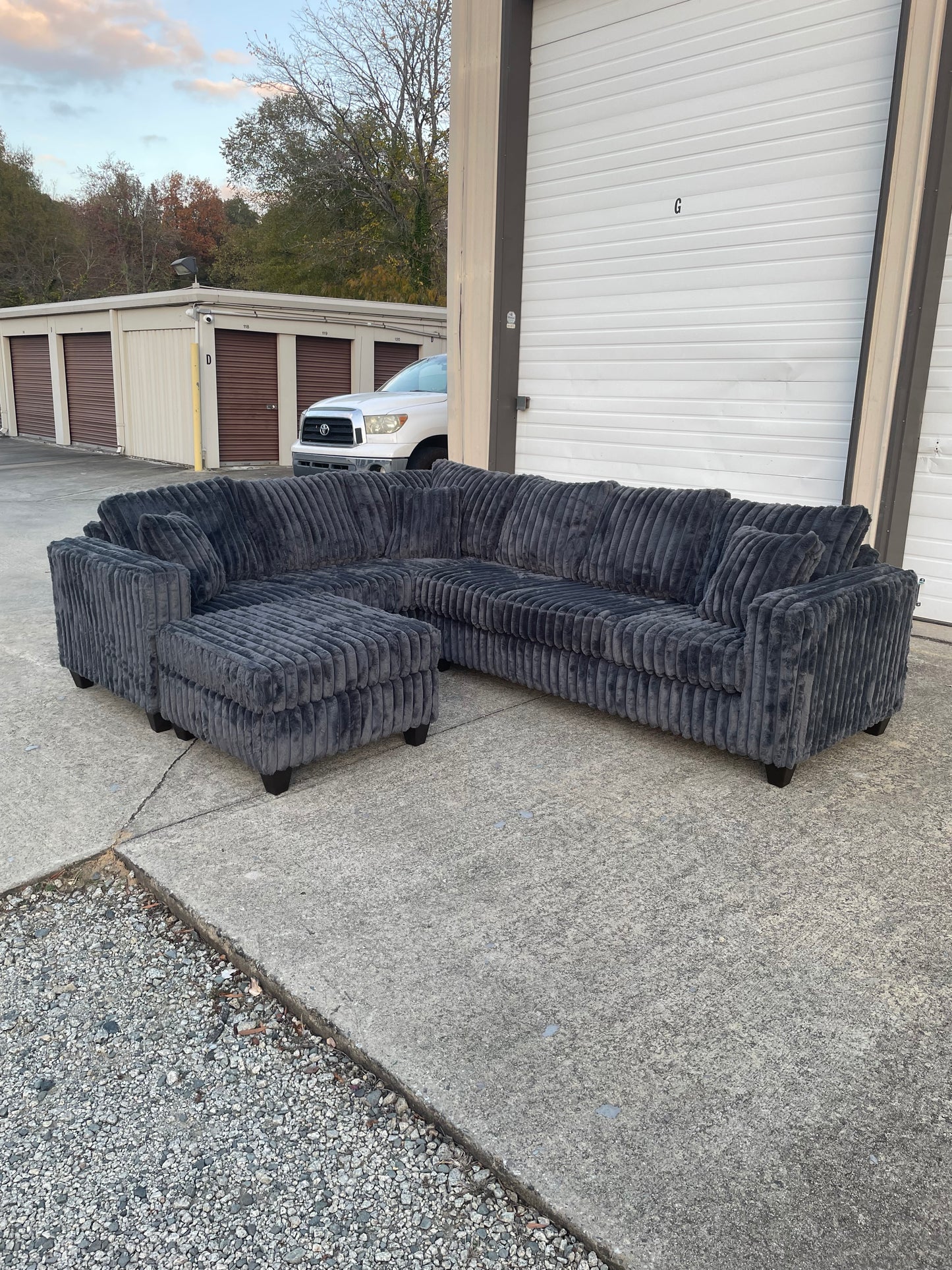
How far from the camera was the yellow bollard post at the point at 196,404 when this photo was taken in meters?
14.3

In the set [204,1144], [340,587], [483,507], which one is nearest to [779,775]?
[340,587]

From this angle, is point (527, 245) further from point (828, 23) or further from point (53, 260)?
point (53, 260)

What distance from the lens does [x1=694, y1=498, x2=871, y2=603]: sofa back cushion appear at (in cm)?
382

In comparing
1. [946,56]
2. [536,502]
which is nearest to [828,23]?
[946,56]

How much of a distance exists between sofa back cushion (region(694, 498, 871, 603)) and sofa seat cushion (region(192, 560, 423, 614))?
1437 mm

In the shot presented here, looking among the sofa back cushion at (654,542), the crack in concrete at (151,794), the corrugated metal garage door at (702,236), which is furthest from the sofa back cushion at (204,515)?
the corrugated metal garage door at (702,236)

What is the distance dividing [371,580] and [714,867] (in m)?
2.33

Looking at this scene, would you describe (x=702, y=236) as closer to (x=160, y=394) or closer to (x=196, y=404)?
(x=196, y=404)

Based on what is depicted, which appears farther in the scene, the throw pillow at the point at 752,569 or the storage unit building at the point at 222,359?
the storage unit building at the point at 222,359

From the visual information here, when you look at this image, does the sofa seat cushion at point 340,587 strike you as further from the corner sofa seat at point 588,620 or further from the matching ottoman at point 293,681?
the matching ottoman at point 293,681

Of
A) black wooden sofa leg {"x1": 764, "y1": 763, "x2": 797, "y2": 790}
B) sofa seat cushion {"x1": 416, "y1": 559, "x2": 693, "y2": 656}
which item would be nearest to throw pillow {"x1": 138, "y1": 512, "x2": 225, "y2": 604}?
sofa seat cushion {"x1": 416, "y1": 559, "x2": 693, "y2": 656}

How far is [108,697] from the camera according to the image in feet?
14.0

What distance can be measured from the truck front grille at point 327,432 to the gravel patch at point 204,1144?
7.21 m

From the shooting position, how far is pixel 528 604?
4211 millimetres
